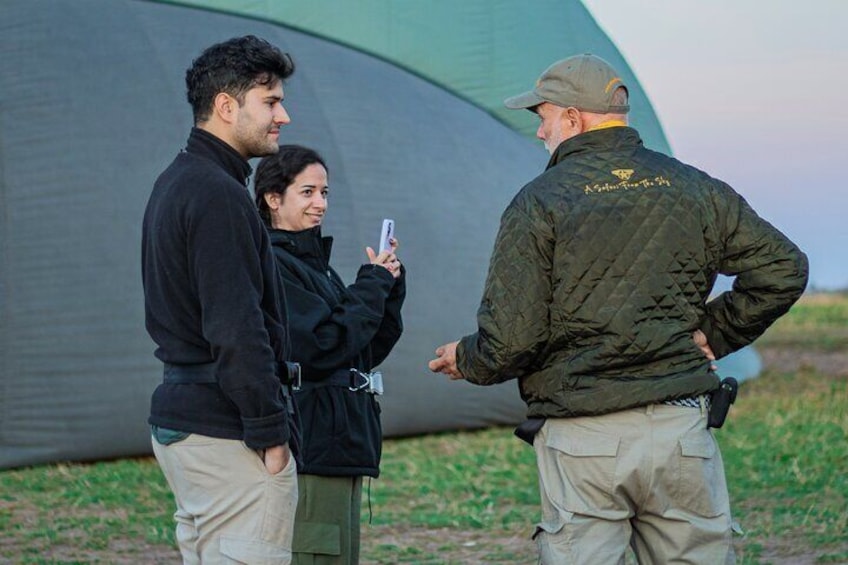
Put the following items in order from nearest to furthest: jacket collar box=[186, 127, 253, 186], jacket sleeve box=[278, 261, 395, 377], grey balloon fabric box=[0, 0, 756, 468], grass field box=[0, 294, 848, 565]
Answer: jacket collar box=[186, 127, 253, 186] < jacket sleeve box=[278, 261, 395, 377] < grass field box=[0, 294, 848, 565] < grey balloon fabric box=[0, 0, 756, 468]

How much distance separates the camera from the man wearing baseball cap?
3.44 metres

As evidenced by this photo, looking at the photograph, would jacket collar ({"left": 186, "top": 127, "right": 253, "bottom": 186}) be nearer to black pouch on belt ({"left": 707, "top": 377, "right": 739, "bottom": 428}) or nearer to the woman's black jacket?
the woman's black jacket

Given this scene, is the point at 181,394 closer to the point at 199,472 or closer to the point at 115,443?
the point at 199,472

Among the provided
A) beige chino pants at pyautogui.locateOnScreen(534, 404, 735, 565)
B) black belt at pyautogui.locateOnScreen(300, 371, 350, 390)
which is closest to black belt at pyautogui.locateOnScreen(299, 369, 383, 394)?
black belt at pyautogui.locateOnScreen(300, 371, 350, 390)

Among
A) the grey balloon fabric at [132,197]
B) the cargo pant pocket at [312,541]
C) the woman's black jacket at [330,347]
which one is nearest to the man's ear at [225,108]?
the woman's black jacket at [330,347]

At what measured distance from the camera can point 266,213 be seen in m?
4.17

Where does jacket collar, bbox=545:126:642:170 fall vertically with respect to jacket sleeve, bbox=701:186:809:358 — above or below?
above

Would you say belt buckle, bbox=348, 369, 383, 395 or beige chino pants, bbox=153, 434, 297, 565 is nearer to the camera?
beige chino pants, bbox=153, 434, 297, 565

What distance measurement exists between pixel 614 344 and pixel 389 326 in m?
1.04

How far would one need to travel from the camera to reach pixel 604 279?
3.45 meters

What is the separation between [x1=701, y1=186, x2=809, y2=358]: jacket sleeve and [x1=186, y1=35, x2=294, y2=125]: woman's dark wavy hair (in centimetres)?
118

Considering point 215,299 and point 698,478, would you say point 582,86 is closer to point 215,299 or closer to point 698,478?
point 698,478

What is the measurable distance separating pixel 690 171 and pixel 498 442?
18.6 feet

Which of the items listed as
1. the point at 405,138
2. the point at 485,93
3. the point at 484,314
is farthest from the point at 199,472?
the point at 485,93
